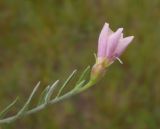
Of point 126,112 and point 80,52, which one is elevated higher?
point 80,52

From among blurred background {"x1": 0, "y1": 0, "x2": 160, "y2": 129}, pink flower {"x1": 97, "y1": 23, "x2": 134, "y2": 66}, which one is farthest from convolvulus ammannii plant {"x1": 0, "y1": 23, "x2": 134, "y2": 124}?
blurred background {"x1": 0, "y1": 0, "x2": 160, "y2": 129}

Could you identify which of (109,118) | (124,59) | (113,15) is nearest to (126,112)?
(109,118)

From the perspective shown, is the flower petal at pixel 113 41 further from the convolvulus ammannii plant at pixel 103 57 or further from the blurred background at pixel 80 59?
the blurred background at pixel 80 59

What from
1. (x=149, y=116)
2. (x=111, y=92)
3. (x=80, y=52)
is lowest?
(x=149, y=116)

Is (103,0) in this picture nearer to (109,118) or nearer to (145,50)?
(145,50)

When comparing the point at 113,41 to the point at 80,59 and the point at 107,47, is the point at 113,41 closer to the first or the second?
the point at 107,47

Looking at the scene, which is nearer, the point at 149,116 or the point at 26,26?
the point at 149,116

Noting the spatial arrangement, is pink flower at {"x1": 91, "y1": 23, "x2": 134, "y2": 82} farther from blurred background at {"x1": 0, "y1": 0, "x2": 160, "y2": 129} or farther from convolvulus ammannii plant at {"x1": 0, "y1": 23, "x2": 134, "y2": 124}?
blurred background at {"x1": 0, "y1": 0, "x2": 160, "y2": 129}

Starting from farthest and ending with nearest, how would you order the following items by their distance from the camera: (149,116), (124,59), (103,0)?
(103,0) → (124,59) → (149,116)

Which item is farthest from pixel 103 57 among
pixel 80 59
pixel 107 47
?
pixel 80 59
